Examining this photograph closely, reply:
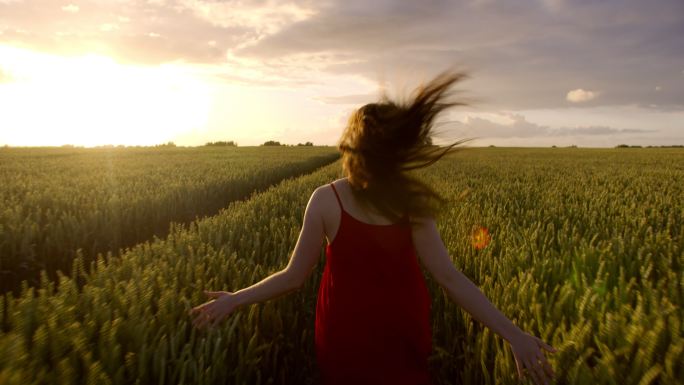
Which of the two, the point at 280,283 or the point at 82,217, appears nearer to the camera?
the point at 280,283

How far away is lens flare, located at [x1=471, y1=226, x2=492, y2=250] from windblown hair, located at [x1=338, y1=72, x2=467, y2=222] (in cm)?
193

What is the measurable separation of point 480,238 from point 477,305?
2.24 meters

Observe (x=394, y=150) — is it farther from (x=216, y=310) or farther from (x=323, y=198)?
(x=216, y=310)

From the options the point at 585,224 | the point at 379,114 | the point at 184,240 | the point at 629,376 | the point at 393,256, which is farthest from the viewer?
the point at 585,224

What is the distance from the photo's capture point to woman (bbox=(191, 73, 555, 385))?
184 cm

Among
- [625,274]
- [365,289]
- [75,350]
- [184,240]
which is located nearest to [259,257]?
[184,240]

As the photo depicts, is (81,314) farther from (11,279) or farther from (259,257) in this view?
(11,279)

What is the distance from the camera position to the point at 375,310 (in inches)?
78.0

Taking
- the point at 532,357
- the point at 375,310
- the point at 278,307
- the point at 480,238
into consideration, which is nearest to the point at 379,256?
the point at 375,310

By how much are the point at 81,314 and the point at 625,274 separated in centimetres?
291

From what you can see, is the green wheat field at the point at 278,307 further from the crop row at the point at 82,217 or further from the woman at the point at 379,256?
the woman at the point at 379,256

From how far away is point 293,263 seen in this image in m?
2.03

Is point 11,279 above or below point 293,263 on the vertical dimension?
below

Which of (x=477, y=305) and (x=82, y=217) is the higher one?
(x=477, y=305)
